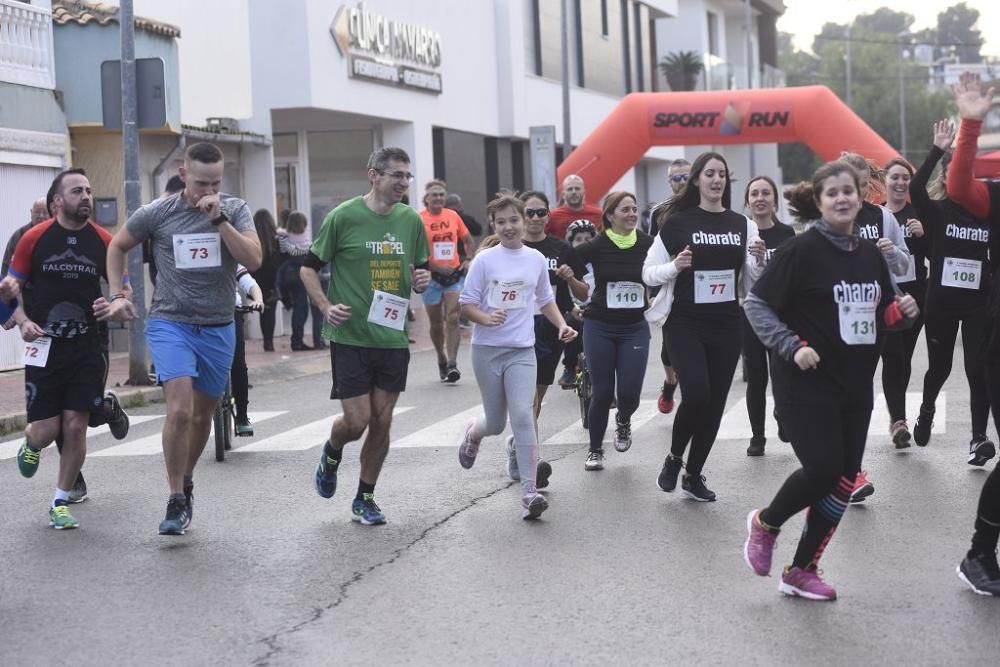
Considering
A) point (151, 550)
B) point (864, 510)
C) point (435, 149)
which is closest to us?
point (151, 550)

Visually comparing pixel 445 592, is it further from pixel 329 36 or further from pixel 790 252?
pixel 329 36

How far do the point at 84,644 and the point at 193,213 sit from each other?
2777 millimetres

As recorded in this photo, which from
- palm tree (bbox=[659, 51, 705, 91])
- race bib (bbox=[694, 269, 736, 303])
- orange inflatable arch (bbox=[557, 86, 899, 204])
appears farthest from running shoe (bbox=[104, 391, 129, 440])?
palm tree (bbox=[659, 51, 705, 91])

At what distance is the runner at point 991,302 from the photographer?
21.9ft

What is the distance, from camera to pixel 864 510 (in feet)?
28.6

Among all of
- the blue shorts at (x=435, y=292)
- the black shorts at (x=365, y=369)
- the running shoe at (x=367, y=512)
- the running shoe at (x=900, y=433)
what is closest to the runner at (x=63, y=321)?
the black shorts at (x=365, y=369)

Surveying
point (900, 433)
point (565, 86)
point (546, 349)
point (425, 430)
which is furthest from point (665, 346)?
point (565, 86)

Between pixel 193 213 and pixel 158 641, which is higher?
pixel 193 213

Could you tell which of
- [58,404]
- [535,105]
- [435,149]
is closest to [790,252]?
[58,404]

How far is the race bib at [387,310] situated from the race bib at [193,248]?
2.75 ft

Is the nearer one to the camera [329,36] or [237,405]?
[237,405]

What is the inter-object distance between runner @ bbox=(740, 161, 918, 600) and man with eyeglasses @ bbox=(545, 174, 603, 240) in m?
7.16

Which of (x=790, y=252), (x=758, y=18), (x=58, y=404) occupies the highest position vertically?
(x=758, y=18)

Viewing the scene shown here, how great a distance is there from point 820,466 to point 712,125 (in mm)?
20868
